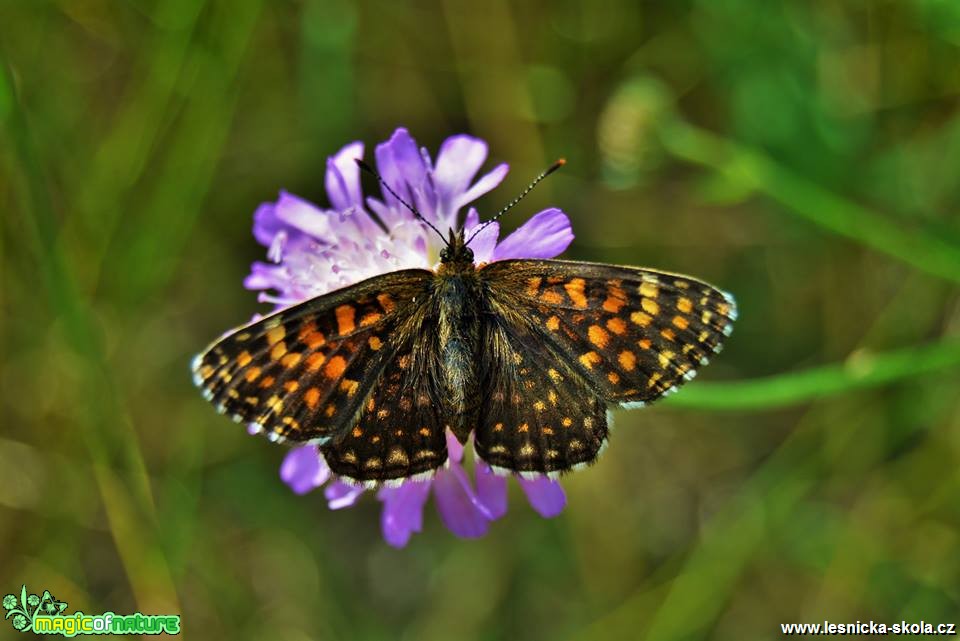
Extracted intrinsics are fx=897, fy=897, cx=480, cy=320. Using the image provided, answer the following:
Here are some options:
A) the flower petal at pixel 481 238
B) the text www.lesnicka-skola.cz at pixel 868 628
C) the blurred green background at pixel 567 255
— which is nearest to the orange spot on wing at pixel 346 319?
the flower petal at pixel 481 238

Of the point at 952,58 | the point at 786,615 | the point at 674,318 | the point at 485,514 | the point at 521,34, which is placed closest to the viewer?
the point at 674,318

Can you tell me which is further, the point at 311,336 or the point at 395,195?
the point at 395,195

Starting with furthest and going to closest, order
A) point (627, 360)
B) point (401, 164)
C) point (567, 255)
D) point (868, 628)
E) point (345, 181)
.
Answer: point (567, 255) → point (868, 628) → point (345, 181) → point (401, 164) → point (627, 360)

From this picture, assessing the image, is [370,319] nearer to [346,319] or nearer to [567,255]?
[346,319]

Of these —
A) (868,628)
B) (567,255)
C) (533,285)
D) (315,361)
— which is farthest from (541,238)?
(868,628)

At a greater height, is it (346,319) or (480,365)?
(346,319)

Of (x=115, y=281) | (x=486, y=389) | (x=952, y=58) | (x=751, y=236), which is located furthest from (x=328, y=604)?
(x=952, y=58)

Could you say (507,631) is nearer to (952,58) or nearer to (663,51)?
(663,51)
